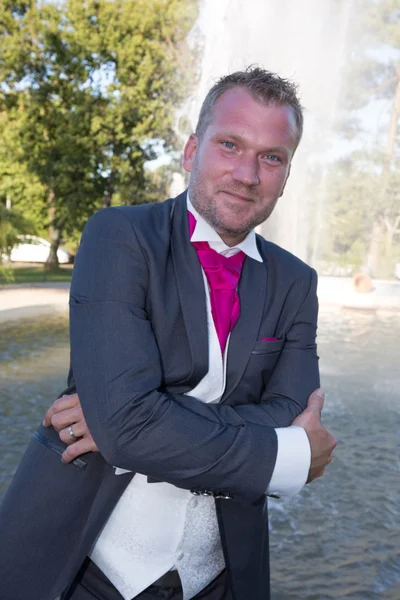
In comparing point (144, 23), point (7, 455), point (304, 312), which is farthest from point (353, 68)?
point (304, 312)

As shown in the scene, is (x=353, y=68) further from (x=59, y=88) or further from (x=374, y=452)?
(x=374, y=452)

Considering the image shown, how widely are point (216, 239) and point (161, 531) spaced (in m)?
0.81

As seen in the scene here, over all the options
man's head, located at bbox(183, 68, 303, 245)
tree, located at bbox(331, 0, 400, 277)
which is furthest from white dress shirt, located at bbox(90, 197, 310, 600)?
tree, located at bbox(331, 0, 400, 277)

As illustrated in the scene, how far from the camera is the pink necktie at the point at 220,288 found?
6.04ft

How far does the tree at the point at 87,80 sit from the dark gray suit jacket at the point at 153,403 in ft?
92.7

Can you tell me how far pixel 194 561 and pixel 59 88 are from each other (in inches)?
1213

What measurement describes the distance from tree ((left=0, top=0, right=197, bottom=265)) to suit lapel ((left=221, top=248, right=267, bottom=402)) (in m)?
28.2

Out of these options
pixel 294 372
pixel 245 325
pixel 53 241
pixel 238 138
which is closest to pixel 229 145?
pixel 238 138

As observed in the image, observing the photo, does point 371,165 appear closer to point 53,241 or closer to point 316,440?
point 53,241

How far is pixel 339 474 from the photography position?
4980 mm

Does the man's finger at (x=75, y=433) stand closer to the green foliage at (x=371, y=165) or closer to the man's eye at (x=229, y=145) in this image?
the man's eye at (x=229, y=145)

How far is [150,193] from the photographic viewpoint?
3228 cm

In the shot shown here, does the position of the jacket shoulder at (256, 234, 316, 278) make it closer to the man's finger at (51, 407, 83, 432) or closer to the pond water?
the man's finger at (51, 407, 83, 432)

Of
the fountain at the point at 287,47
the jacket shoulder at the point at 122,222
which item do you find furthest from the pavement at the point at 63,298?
the jacket shoulder at the point at 122,222
